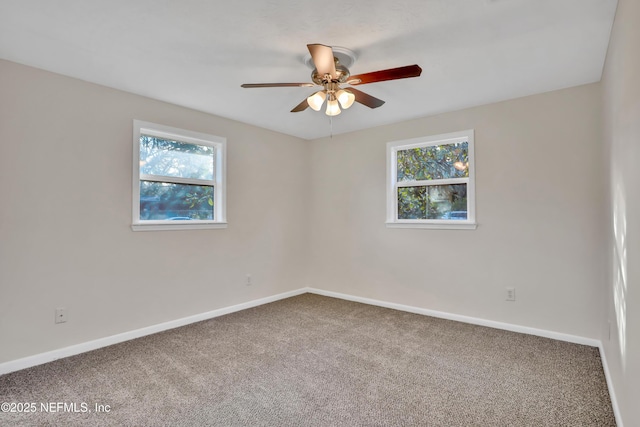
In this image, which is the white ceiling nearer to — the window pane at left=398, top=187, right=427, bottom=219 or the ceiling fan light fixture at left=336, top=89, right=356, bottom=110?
the ceiling fan light fixture at left=336, top=89, right=356, bottom=110

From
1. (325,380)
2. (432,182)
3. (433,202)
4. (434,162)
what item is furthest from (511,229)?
(325,380)

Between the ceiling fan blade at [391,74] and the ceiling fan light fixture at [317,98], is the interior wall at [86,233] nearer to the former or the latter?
the ceiling fan light fixture at [317,98]

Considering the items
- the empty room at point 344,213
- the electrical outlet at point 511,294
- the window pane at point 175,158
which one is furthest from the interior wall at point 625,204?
the window pane at point 175,158

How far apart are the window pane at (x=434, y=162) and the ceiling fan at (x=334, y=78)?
162cm

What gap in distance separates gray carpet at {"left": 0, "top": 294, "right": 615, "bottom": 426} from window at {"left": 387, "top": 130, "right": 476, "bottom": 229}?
1.26 metres

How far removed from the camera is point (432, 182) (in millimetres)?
3967

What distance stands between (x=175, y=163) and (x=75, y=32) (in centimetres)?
161

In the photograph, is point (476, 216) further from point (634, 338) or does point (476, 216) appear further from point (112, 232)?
point (112, 232)

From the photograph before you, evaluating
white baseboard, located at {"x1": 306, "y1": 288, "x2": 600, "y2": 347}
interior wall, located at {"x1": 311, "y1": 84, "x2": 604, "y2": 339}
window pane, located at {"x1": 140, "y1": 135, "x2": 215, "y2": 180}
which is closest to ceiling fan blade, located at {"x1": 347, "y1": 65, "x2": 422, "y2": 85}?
interior wall, located at {"x1": 311, "y1": 84, "x2": 604, "y2": 339}

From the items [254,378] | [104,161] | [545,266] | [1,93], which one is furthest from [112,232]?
[545,266]

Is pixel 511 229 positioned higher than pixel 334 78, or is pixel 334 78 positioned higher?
pixel 334 78

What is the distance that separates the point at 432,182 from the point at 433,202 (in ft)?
0.79

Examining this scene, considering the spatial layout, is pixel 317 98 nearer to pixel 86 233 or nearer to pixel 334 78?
pixel 334 78

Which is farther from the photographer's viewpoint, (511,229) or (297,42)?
(511,229)
